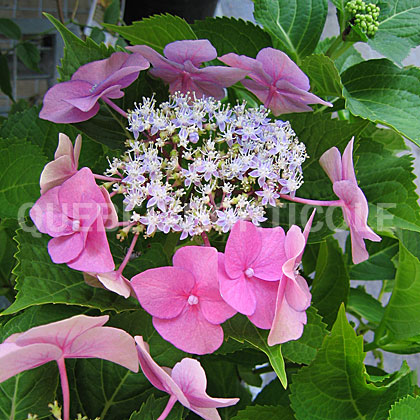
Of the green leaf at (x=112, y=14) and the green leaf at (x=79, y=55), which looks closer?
the green leaf at (x=79, y=55)

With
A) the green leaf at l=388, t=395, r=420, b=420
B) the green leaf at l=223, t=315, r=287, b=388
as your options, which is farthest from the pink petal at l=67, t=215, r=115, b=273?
the green leaf at l=388, t=395, r=420, b=420

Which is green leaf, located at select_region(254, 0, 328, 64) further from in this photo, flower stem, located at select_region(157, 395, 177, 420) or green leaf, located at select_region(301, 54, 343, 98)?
flower stem, located at select_region(157, 395, 177, 420)

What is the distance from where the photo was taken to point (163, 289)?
354 millimetres

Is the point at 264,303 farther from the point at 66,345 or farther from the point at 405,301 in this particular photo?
the point at 405,301

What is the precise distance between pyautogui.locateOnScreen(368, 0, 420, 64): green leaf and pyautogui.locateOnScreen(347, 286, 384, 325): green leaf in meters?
0.30

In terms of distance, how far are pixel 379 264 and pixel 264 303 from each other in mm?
356

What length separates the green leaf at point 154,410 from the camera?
14.9 inches

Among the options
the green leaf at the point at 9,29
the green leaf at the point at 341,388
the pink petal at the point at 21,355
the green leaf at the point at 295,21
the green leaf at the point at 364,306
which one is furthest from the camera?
the green leaf at the point at 9,29

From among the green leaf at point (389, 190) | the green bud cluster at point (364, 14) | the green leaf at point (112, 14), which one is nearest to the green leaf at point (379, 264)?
the green leaf at point (389, 190)

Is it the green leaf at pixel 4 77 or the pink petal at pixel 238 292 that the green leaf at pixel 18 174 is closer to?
the pink petal at pixel 238 292

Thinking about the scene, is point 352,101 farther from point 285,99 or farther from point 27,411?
point 27,411

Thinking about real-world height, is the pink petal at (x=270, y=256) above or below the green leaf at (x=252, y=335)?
above

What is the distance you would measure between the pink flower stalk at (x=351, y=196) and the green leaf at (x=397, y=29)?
0.46 feet

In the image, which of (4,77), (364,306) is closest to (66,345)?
(364,306)
